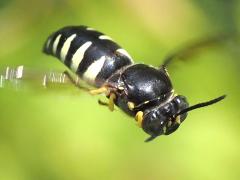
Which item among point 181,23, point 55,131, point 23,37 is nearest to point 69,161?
point 55,131

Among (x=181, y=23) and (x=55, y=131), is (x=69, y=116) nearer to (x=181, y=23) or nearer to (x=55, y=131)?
(x=55, y=131)

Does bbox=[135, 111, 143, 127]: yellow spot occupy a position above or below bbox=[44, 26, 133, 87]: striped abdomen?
below

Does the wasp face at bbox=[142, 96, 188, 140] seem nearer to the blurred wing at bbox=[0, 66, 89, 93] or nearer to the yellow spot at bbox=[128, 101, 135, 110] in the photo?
the yellow spot at bbox=[128, 101, 135, 110]

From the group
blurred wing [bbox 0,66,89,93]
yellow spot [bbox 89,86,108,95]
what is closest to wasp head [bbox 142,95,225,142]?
yellow spot [bbox 89,86,108,95]

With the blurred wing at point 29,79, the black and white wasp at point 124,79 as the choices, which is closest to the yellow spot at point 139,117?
the black and white wasp at point 124,79

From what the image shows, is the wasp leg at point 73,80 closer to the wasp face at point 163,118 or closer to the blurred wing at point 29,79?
the blurred wing at point 29,79
